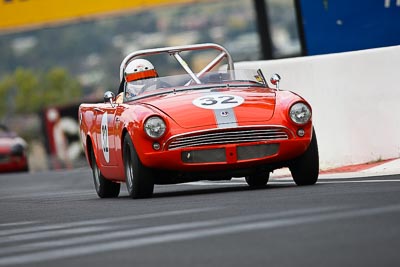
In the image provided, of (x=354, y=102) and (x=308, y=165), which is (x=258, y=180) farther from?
(x=354, y=102)

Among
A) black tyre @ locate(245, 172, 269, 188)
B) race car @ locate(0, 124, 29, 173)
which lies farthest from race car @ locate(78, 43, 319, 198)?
race car @ locate(0, 124, 29, 173)

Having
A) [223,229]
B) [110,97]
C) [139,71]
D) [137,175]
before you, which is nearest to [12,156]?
[139,71]

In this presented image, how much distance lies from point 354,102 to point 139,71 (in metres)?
2.51

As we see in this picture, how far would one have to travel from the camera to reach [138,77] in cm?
1318

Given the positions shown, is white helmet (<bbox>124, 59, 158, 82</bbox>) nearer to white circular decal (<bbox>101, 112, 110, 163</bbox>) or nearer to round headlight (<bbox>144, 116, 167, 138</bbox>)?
white circular decal (<bbox>101, 112, 110, 163</bbox>)

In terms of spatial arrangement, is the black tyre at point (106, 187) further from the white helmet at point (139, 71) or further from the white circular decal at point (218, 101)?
the white circular decal at point (218, 101)

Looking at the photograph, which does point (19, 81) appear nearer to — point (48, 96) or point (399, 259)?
point (48, 96)

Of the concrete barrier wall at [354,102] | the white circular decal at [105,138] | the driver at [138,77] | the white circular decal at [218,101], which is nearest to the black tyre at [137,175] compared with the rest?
the white circular decal at [218,101]

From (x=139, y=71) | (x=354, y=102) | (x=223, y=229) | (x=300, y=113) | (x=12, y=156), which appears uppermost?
(x=223, y=229)

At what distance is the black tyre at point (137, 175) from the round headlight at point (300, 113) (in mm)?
1268

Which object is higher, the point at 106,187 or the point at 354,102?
→ the point at 354,102

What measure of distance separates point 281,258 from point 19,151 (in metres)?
23.9

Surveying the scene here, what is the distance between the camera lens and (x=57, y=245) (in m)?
7.72

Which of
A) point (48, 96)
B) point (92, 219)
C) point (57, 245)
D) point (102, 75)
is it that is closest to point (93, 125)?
point (92, 219)
